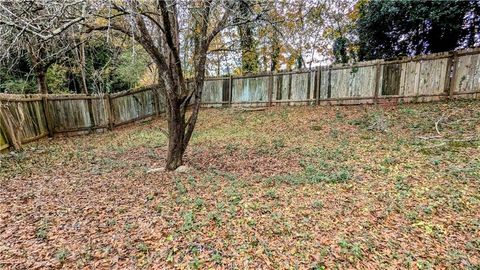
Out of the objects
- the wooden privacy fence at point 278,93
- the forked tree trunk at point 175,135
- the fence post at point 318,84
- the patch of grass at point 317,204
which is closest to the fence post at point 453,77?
the wooden privacy fence at point 278,93

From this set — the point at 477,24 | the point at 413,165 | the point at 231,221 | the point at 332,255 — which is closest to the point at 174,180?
the point at 231,221

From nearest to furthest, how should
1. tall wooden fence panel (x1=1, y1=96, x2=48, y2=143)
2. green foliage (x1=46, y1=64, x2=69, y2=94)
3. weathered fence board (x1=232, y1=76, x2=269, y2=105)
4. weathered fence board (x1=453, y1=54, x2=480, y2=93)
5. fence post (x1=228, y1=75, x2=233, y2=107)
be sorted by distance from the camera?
tall wooden fence panel (x1=1, y1=96, x2=48, y2=143), weathered fence board (x1=453, y1=54, x2=480, y2=93), weathered fence board (x1=232, y1=76, x2=269, y2=105), fence post (x1=228, y1=75, x2=233, y2=107), green foliage (x1=46, y1=64, x2=69, y2=94)

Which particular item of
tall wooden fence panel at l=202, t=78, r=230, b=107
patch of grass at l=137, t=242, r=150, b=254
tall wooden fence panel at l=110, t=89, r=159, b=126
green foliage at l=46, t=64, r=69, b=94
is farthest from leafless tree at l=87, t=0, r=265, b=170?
green foliage at l=46, t=64, r=69, b=94

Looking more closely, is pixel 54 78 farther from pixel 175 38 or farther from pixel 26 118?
pixel 175 38

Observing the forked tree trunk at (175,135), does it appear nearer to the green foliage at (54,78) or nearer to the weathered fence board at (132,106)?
the weathered fence board at (132,106)

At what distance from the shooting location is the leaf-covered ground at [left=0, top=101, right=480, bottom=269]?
246 cm

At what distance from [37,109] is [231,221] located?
26.0 ft

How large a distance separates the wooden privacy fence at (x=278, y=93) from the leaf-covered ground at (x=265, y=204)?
41.9 inches

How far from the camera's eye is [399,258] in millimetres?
2361

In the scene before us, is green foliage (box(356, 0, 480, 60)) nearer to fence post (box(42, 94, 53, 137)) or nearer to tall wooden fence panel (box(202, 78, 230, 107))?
tall wooden fence panel (box(202, 78, 230, 107))

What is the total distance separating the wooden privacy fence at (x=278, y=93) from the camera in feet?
22.8

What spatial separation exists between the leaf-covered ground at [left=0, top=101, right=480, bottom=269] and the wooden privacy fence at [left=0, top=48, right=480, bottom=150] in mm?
1064

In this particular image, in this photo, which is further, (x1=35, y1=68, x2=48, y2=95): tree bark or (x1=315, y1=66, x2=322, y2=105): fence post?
(x1=315, y1=66, x2=322, y2=105): fence post

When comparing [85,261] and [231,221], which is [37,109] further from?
[231,221]
